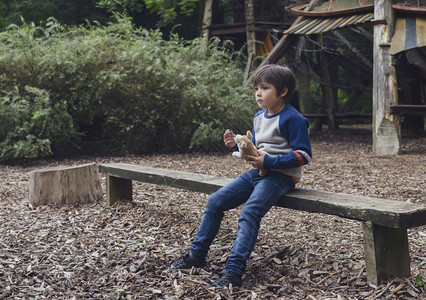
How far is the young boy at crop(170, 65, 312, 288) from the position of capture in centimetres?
320

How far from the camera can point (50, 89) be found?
29.6 feet

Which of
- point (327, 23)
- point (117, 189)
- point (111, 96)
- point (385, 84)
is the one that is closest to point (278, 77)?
point (117, 189)

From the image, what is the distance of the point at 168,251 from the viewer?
3795 mm

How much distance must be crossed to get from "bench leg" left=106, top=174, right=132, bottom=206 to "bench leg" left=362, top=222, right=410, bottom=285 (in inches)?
111

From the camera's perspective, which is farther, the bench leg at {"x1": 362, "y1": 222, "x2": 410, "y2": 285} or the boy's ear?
the boy's ear

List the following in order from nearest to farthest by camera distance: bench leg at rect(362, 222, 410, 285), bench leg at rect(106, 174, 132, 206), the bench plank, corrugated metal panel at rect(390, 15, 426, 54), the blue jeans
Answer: the bench plank < bench leg at rect(362, 222, 410, 285) < the blue jeans < bench leg at rect(106, 174, 132, 206) < corrugated metal panel at rect(390, 15, 426, 54)

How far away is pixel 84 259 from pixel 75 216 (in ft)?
4.17

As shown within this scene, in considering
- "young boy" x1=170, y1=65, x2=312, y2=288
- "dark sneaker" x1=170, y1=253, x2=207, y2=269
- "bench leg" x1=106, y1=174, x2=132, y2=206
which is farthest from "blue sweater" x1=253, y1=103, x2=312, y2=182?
"bench leg" x1=106, y1=174, x2=132, y2=206

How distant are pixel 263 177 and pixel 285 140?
273mm

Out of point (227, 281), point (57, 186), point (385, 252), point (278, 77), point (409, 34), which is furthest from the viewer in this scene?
point (409, 34)

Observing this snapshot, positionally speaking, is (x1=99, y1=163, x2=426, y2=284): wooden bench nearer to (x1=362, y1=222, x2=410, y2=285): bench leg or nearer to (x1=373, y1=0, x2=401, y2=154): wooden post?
(x1=362, y1=222, x2=410, y2=285): bench leg

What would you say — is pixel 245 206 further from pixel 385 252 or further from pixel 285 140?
pixel 385 252

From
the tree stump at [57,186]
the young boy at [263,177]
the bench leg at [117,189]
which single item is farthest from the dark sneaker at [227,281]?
the tree stump at [57,186]

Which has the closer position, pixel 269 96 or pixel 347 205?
pixel 347 205
